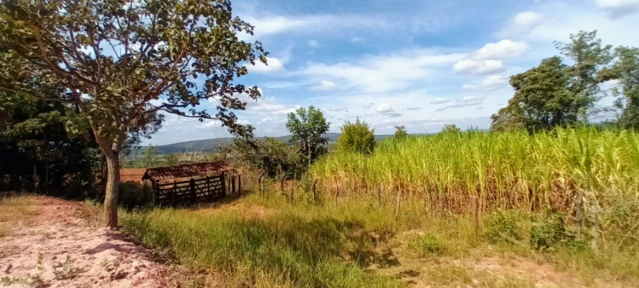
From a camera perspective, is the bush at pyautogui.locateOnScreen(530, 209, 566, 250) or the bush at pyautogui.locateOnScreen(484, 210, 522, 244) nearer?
the bush at pyautogui.locateOnScreen(530, 209, 566, 250)

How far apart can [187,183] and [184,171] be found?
2.81 ft

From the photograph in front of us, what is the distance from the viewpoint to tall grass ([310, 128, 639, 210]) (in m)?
5.62

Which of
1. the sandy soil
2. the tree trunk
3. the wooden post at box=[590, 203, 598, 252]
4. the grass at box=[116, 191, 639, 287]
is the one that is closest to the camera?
the sandy soil

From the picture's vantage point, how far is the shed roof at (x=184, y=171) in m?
14.0

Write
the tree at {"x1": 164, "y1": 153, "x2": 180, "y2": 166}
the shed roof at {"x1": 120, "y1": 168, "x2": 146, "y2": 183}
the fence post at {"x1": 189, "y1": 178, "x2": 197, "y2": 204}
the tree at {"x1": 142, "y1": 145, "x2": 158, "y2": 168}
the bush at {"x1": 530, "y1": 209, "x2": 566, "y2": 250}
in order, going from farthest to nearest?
the tree at {"x1": 142, "y1": 145, "x2": 158, "y2": 168} → the tree at {"x1": 164, "y1": 153, "x2": 180, "y2": 166} → the shed roof at {"x1": 120, "y1": 168, "x2": 146, "y2": 183} → the fence post at {"x1": 189, "y1": 178, "x2": 197, "y2": 204} → the bush at {"x1": 530, "y1": 209, "x2": 566, "y2": 250}

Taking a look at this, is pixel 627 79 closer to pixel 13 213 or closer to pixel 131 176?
pixel 13 213

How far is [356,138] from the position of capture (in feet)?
51.9

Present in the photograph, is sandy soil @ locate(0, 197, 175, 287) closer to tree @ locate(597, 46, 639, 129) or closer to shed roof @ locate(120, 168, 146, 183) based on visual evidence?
shed roof @ locate(120, 168, 146, 183)

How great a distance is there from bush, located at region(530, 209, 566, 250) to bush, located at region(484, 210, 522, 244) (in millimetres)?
382

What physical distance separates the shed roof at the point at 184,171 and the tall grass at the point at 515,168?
8.42 meters

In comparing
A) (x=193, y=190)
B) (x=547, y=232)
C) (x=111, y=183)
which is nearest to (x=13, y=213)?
(x=111, y=183)

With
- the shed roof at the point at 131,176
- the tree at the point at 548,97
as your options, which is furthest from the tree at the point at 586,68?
the shed roof at the point at 131,176

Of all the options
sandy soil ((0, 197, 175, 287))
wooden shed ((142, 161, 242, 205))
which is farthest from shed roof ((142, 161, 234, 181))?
sandy soil ((0, 197, 175, 287))

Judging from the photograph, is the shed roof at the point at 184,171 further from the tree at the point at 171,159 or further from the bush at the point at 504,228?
the bush at the point at 504,228
